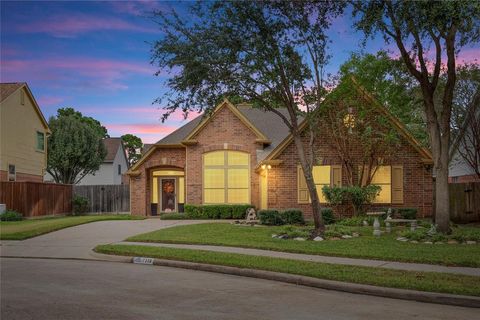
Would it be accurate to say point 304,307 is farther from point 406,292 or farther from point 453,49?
point 453,49

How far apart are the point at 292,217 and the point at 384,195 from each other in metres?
5.63

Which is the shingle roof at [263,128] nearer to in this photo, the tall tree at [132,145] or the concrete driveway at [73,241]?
the concrete driveway at [73,241]

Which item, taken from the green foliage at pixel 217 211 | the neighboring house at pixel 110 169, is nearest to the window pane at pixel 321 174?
the green foliage at pixel 217 211

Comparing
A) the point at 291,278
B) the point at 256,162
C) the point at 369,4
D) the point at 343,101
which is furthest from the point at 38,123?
the point at 291,278

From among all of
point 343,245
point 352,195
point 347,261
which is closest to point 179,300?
point 347,261

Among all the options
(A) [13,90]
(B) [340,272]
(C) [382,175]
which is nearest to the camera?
(B) [340,272]

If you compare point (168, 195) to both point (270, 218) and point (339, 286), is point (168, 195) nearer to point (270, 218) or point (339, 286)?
point (270, 218)

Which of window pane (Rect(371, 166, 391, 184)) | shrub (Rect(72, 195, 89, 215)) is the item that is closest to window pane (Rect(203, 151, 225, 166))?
window pane (Rect(371, 166, 391, 184))

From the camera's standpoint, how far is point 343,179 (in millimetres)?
26609

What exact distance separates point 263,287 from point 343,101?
17.0 meters

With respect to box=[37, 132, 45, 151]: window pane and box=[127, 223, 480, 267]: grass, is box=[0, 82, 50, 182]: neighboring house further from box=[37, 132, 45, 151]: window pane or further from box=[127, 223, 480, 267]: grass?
box=[127, 223, 480, 267]: grass

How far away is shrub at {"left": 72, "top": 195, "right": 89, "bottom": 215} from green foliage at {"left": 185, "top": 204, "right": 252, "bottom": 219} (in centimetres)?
1135

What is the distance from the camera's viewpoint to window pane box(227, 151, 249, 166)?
29266 millimetres

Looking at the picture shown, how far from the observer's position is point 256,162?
28.9m
